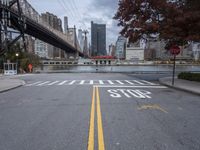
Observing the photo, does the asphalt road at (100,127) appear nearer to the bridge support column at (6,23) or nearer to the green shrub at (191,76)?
the green shrub at (191,76)

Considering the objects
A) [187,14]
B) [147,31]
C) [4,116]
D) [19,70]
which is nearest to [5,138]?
[4,116]

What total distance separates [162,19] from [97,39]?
121359 mm

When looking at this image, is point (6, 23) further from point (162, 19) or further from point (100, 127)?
point (100, 127)

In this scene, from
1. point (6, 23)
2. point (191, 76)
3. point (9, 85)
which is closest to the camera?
point (9, 85)

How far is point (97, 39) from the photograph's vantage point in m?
143

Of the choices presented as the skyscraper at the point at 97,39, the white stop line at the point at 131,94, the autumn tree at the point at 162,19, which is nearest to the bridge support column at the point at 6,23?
the autumn tree at the point at 162,19

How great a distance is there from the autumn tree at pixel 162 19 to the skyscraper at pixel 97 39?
118m

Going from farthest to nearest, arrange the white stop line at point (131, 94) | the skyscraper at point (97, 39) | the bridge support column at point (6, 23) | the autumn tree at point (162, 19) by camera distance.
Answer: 1. the skyscraper at point (97, 39)
2. the bridge support column at point (6, 23)
3. the autumn tree at point (162, 19)
4. the white stop line at point (131, 94)

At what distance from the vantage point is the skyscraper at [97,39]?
5566 inches

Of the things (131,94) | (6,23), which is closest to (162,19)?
(131,94)

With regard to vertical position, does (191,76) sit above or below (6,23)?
below

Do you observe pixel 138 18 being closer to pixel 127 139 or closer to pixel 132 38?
pixel 132 38

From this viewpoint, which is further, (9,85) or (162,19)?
(162,19)

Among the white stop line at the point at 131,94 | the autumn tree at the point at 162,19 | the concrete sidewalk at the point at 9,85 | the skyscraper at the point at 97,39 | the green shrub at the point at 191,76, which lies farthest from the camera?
the skyscraper at the point at 97,39
